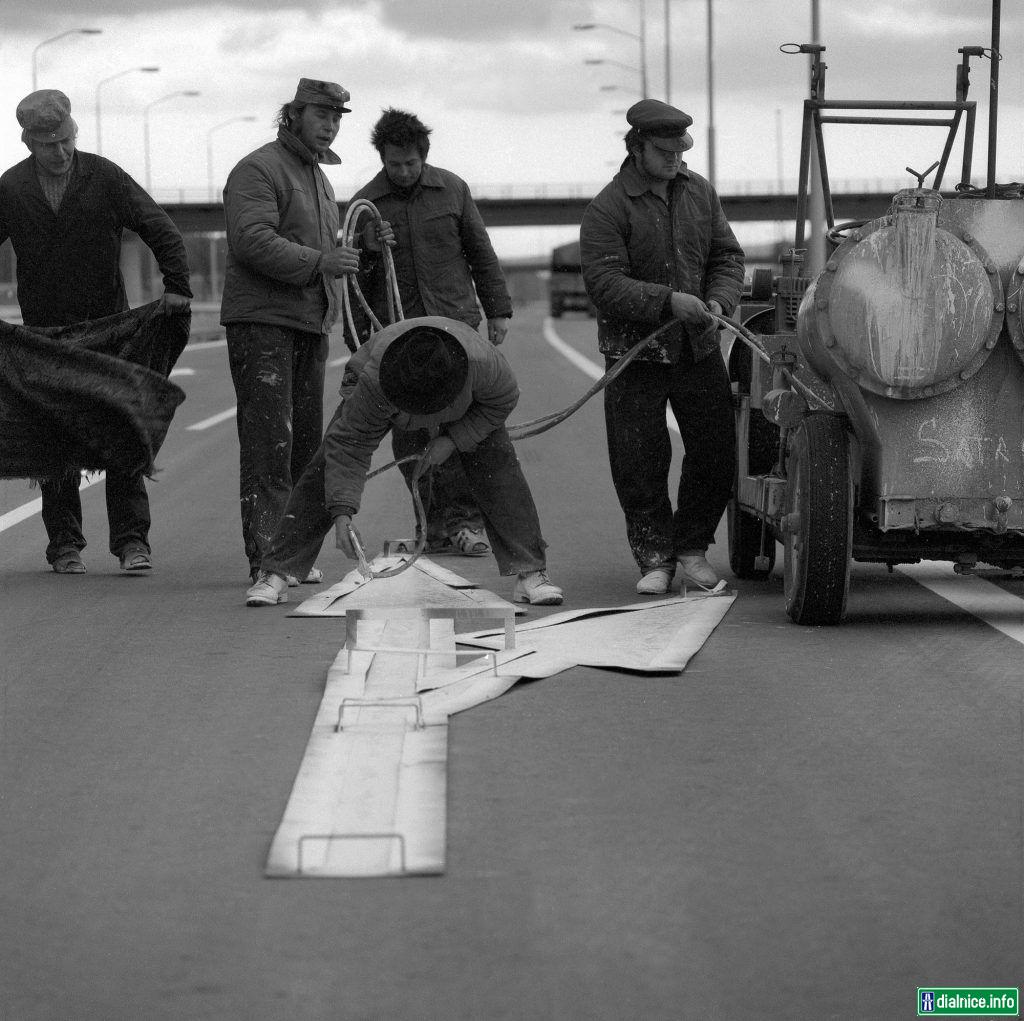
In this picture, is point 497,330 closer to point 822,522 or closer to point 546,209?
point 822,522

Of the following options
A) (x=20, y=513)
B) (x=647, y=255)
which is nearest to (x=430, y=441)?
(x=647, y=255)

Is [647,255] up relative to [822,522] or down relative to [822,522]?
up

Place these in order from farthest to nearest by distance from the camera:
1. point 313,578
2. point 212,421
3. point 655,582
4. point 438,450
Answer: point 212,421, point 313,578, point 655,582, point 438,450

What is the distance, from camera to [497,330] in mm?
10008

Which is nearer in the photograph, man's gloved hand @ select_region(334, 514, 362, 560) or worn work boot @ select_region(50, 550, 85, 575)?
man's gloved hand @ select_region(334, 514, 362, 560)

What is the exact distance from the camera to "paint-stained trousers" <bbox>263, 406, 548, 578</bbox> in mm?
8570

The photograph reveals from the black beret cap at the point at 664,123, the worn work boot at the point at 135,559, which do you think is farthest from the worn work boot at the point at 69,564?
the black beret cap at the point at 664,123

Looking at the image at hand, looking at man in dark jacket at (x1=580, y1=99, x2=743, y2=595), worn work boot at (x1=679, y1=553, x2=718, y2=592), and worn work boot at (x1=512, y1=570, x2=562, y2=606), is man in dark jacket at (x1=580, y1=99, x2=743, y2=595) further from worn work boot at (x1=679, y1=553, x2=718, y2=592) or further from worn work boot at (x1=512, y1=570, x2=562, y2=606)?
worn work boot at (x1=512, y1=570, x2=562, y2=606)

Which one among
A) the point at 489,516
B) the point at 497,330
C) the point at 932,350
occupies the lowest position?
the point at 489,516

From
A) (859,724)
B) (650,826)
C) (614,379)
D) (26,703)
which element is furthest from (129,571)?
(650,826)

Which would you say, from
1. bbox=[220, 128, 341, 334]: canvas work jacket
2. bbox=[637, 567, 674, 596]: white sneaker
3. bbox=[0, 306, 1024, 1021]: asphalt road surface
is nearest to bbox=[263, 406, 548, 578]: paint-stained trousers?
bbox=[0, 306, 1024, 1021]: asphalt road surface

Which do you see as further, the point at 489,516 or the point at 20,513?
the point at 20,513

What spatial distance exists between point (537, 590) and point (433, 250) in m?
2.33

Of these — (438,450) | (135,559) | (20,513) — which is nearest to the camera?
(438,450)
